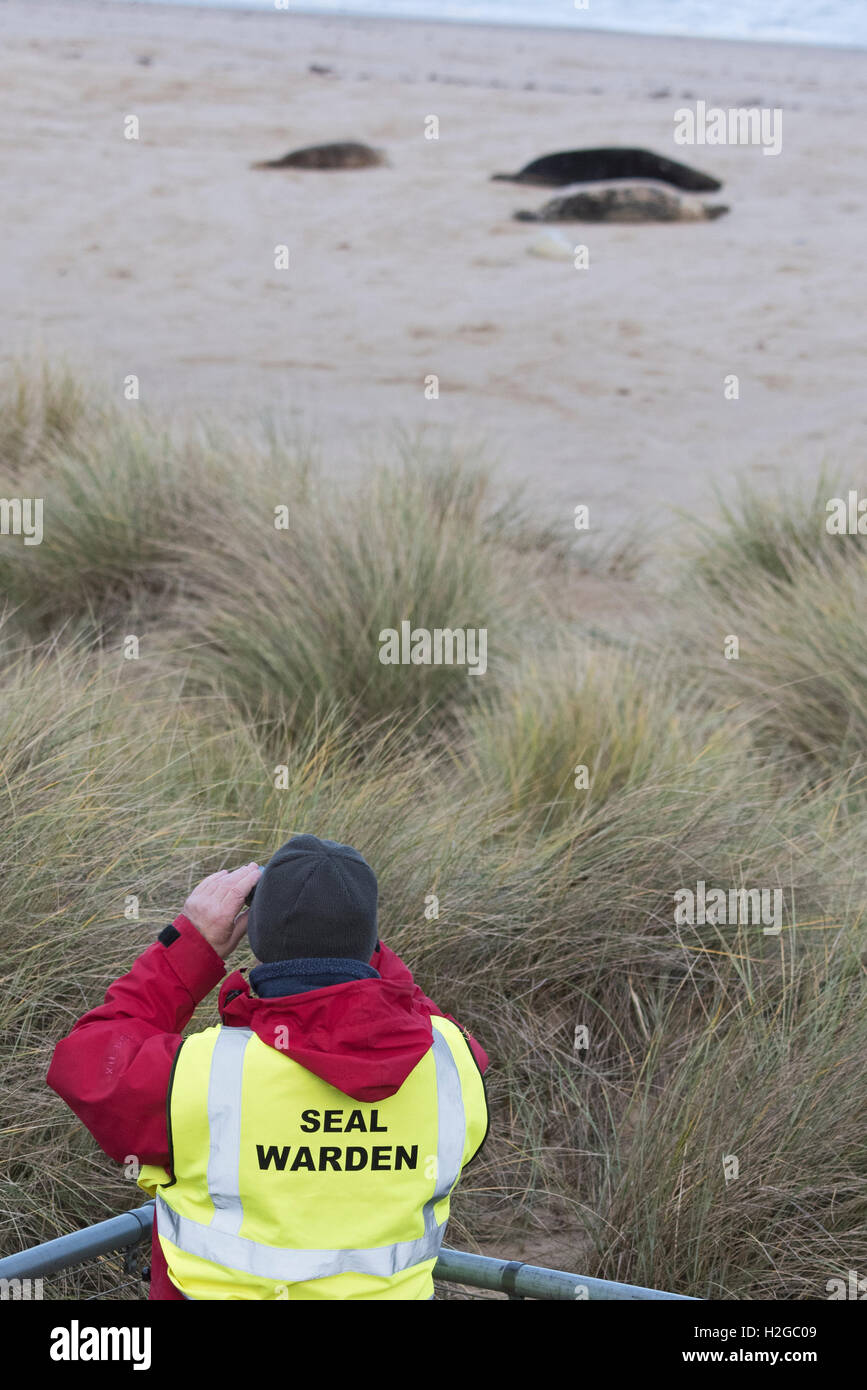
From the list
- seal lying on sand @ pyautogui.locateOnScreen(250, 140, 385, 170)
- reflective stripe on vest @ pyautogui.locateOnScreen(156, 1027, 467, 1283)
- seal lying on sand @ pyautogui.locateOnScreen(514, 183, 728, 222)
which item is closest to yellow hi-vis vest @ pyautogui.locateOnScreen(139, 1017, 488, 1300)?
reflective stripe on vest @ pyautogui.locateOnScreen(156, 1027, 467, 1283)

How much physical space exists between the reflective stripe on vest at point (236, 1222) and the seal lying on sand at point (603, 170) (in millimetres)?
14589

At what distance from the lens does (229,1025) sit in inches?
77.6

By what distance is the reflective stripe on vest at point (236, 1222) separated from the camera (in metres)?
1.80

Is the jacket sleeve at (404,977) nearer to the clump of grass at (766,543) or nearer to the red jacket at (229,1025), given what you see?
the red jacket at (229,1025)

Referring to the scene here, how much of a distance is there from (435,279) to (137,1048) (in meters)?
11.3

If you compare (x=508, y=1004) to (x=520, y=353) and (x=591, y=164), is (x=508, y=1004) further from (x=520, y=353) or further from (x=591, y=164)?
(x=591, y=164)

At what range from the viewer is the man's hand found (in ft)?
6.84

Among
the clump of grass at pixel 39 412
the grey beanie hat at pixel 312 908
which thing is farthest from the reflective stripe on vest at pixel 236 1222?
the clump of grass at pixel 39 412

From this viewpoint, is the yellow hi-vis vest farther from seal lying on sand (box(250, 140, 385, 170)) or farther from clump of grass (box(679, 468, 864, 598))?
seal lying on sand (box(250, 140, 385, 170))

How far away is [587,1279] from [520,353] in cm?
932

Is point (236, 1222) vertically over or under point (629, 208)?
under

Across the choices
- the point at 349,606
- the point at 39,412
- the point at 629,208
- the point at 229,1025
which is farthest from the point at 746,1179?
the point at 629,208

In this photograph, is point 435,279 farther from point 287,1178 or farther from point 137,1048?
point 287,1178

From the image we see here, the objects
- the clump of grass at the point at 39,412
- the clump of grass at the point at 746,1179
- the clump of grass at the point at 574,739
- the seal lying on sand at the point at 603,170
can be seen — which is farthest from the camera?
the seal lying on sand at the point at 603,170
